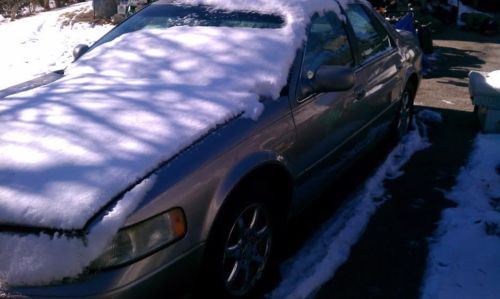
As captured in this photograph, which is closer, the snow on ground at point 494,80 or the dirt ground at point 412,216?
the dirt ground at point 412,216

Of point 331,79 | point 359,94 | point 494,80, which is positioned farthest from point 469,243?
point 494,80

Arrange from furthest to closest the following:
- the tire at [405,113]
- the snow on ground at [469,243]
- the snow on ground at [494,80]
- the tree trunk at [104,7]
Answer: the tree trunk at [104,7], the snow on ground at [494,80], the tire at [405,113], the snow on ground at [469,243]

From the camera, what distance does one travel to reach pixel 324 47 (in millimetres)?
3438

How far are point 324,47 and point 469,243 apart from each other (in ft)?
5.19

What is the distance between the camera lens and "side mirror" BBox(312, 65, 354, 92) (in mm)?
3029

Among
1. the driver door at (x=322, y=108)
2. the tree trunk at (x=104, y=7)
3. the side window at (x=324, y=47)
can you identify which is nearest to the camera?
the driver door at (x=322, y=108)

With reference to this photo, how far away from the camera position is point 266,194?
273 cm

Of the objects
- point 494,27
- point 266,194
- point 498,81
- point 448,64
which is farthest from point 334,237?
point 494,27

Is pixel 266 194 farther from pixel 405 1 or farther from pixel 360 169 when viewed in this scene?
pixel 405 1

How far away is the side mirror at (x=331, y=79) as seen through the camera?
9.94 ft

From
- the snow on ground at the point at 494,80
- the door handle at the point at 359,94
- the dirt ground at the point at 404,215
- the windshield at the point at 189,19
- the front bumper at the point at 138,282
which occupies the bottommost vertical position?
the dirt ground at the point at 404,215

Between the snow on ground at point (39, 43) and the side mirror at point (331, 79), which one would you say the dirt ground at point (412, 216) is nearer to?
the side mirror at point (331, 79)

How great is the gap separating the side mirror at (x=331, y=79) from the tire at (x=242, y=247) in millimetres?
727

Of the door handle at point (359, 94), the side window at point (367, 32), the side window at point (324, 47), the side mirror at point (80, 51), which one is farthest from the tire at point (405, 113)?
the side mirror at point (80, 51)
